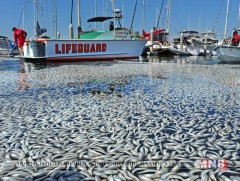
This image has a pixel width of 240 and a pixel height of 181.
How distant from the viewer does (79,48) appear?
19594mm

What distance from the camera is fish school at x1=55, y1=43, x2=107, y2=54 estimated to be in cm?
1884

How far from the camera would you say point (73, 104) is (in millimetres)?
6520

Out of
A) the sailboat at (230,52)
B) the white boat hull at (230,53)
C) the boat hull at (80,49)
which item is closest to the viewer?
the boat hull at (80,49)

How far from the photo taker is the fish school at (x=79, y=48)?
61.8 ft

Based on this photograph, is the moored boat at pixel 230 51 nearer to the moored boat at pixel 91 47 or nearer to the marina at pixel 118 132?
the moored boat at pixel 91 47

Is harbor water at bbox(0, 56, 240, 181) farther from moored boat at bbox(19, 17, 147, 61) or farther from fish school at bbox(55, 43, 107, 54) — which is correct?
fish school at bbox(55, 43, 107, 54)

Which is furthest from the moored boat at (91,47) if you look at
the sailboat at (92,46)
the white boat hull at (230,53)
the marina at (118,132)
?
the marina at (118,132)

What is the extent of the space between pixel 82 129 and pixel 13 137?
3.85 feet

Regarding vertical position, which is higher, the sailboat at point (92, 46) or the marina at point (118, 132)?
A: the sailboat at point (92, 46)

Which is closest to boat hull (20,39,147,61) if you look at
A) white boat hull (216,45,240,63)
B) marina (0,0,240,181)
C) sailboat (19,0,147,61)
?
sailboat (19,0,147,61)

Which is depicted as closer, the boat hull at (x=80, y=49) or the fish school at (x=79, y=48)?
the boat hull at (x=80, y=49)

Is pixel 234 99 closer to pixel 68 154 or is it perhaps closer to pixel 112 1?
pixel 68 154

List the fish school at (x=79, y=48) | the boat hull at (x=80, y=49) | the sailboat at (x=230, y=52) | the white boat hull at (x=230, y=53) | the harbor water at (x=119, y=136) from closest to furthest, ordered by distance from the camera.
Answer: the harbor water at (x=119, y=136) < the boat hull at (x=80, y=49) < the fish school at (x=79, y=48) < the sailboat at (x=230, y=52) < the white boat hull at (x=230, y=53)

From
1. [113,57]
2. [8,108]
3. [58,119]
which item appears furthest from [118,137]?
[113,57]
